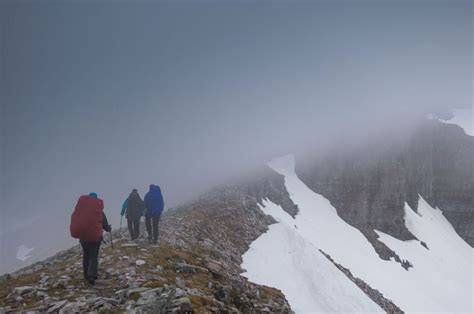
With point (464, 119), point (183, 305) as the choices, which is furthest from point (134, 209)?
point (464, 119)

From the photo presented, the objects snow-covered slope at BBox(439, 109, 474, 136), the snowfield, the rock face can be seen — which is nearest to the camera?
the rock face

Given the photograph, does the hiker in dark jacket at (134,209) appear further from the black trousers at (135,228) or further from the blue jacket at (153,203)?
the blue jacket at (153,203)

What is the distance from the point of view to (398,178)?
243ft

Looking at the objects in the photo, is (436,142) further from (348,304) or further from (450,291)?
(348,304)

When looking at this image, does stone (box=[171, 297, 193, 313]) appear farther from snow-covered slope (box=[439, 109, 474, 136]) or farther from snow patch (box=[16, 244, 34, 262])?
snow-covered slope (box=[439, 109, 474, 136])

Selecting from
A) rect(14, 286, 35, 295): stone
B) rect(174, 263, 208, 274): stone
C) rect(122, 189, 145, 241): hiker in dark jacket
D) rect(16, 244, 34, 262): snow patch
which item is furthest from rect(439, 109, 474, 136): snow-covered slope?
rect(16, 244, 34, 262): snow patch

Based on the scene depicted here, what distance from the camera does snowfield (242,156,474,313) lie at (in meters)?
21.6

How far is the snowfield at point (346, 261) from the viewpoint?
Answer: 70.8 ft

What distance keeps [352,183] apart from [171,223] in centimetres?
5317

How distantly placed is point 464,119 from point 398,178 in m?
82.6

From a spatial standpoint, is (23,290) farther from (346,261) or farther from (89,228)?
(346,261)

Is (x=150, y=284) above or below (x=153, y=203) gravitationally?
below

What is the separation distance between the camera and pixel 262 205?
137 ft

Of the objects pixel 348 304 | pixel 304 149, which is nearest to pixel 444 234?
pixel 304 149
